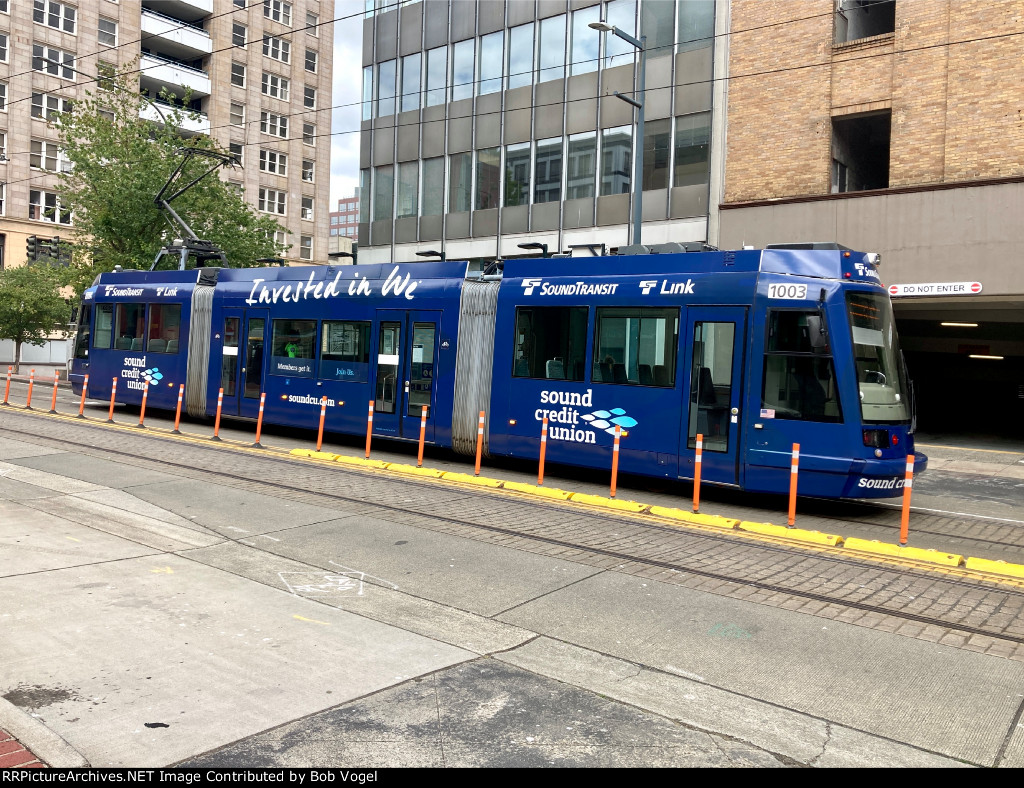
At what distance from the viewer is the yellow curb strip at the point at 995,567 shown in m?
8.13

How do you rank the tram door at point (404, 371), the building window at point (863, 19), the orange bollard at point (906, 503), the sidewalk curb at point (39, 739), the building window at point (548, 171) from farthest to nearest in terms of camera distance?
the building window at point (548, 171), the building window at point (863, 19), the tram door at point (404, 371), the orange bollard at point (906, 503), the sidewalk curb at point (39, 739)

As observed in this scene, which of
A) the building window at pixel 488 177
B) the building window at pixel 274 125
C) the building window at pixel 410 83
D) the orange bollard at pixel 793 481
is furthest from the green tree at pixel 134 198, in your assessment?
the building window at pixel 274 125

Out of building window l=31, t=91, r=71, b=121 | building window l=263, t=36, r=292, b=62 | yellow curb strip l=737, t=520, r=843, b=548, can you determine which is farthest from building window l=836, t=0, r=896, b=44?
building window l=263, t=36, r=292, b=62

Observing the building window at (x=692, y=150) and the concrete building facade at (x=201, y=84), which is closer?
the building window at (x=692, y=150)

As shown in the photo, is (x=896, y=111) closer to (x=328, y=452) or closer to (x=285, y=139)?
(x=328, y=452)

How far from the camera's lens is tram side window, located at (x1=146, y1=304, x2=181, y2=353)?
1994 centimetres

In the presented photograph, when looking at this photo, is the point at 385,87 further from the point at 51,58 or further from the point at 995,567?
the point at 51,58

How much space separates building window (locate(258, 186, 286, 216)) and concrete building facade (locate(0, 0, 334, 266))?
0.29 feet

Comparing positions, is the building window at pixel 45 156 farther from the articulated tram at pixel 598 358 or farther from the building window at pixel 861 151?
the building window at pixel 861 151

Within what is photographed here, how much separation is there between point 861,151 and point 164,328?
19.0 meters

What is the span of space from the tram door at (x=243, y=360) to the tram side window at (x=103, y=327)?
15.7 ft

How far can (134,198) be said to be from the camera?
31.9 meters

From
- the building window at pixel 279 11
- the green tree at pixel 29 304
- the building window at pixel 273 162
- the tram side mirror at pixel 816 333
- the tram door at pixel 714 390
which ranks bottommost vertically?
the tram door at pixel 714 390

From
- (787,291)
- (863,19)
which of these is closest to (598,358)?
(787,291)
